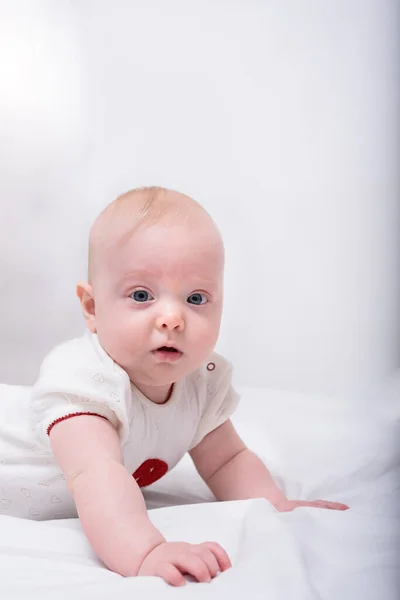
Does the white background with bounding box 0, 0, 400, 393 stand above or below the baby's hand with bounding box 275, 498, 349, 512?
above

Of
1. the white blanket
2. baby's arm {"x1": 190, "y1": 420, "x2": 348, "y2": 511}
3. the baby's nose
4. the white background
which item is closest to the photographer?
the white blanket

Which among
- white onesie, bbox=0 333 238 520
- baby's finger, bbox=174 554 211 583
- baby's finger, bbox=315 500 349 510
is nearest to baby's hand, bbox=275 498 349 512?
baby's finger, bbox=315 500 349 510

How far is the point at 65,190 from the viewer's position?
1.03 m

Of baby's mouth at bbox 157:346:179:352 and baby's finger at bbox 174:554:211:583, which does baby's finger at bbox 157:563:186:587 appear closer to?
baby's finger at bbox 174:554:211:583

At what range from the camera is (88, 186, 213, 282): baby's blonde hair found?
0.64 meters

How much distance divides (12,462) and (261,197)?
0.52 meters

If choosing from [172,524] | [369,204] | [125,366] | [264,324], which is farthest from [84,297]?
[264,324]

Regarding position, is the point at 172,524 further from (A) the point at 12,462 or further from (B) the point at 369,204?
(B) the point at 369,204

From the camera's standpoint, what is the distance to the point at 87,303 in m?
0.70

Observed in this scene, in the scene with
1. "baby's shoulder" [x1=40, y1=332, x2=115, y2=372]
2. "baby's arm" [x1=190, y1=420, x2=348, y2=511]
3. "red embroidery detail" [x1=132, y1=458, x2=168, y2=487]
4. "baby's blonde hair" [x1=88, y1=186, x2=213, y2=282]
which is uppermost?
"baby's blonde hair" [x1=88, y1=186, x2=213, y2=282]

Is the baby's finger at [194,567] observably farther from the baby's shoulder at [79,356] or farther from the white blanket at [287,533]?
the baby's shoulder at [79,356]

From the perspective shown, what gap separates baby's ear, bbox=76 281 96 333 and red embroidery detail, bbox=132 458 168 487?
131 mm

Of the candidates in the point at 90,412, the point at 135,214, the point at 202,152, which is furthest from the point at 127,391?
the point at 202,152

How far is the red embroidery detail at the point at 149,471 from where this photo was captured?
0.71 metres
